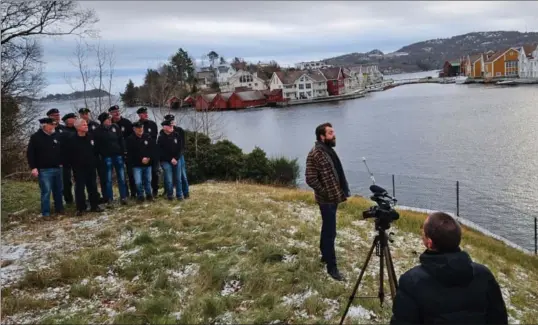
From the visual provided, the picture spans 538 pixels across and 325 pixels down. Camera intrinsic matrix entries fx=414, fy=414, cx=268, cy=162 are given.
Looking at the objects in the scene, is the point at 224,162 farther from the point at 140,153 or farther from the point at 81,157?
the point at 81,157

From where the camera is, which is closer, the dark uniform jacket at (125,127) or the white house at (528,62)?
the dark uniform jacket at (125,127)

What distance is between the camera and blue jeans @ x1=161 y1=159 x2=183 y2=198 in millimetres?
7449

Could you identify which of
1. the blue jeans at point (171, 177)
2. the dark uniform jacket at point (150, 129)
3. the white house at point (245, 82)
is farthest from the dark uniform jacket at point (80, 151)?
the white house at point (245, 82)

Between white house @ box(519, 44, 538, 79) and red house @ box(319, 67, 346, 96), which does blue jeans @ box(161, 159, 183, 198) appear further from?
white house @ box(519, 44, 538, 79)

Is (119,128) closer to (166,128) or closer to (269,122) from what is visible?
(166,128)

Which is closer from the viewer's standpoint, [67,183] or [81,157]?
[81,157]

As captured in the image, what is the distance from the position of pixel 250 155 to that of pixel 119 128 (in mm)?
9114

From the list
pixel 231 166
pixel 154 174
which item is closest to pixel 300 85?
pixel 231 166

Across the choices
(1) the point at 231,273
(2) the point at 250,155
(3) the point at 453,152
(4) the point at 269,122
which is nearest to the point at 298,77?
(4) the point at 269,122

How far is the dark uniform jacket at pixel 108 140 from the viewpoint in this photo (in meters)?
7.05

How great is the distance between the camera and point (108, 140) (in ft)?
23.3

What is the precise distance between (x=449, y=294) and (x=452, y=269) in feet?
0.47

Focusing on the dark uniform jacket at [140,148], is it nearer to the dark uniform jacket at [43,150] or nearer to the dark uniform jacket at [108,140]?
the dark uniform jacket at [108,140]

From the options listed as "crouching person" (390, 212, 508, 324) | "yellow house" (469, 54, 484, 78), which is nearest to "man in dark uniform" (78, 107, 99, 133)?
"crouching person" (390, 212, 508, 324)
